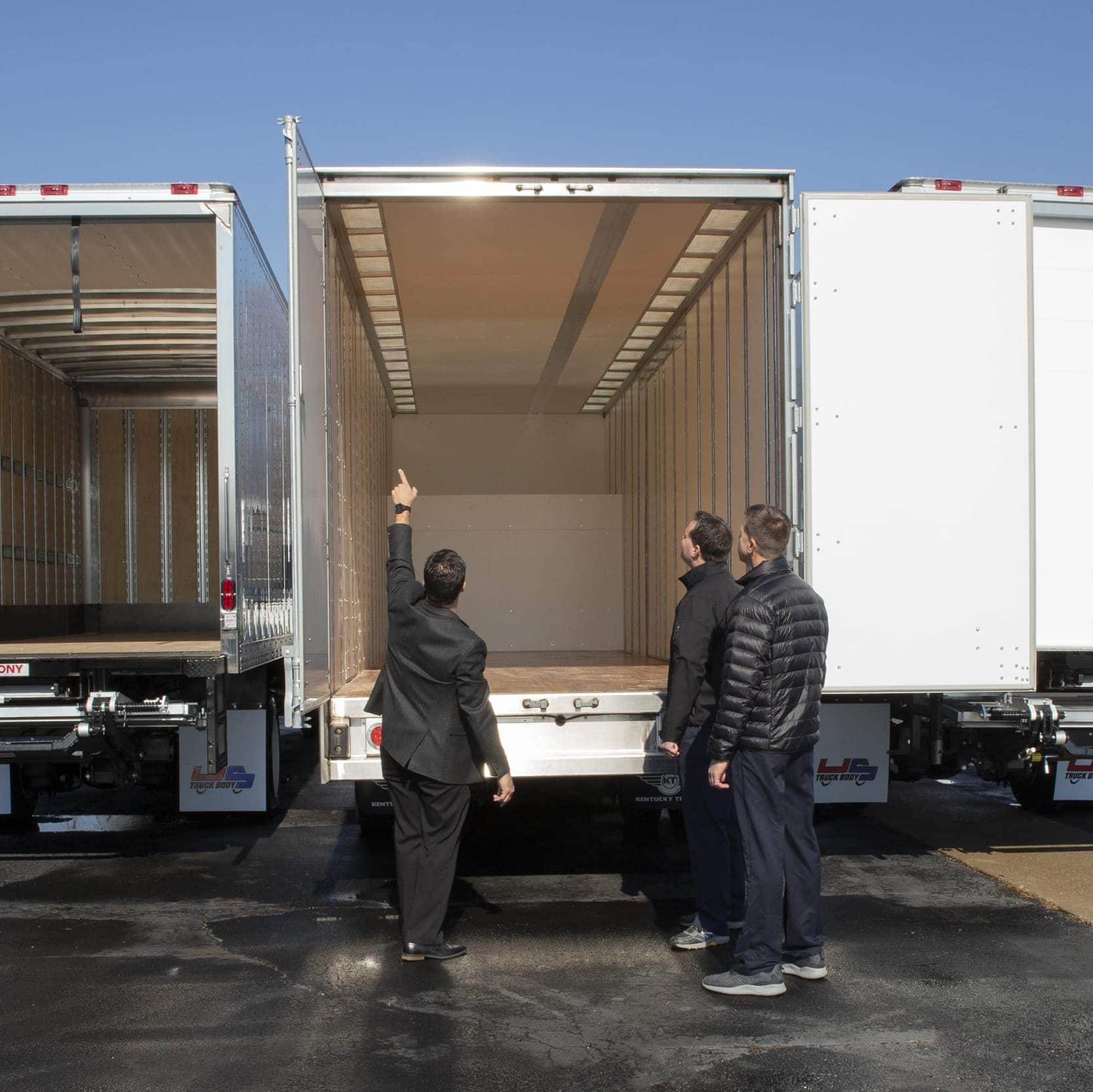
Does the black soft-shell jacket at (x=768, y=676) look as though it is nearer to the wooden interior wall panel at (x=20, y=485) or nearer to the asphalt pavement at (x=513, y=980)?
the asphalt pavement at (x=513, y=980)

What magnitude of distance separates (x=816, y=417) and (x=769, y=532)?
0.93 metres

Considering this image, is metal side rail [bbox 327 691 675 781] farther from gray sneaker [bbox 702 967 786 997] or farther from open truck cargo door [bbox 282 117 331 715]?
gray sneaker [bbox 702 967 786 997]

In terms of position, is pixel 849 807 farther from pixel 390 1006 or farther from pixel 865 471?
pixel 390 1006

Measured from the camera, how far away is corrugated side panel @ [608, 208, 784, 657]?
6242 millimetres

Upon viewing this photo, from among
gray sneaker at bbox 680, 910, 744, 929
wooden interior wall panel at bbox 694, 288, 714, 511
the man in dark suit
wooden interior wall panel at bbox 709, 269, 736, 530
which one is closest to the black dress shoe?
the man in dark suit

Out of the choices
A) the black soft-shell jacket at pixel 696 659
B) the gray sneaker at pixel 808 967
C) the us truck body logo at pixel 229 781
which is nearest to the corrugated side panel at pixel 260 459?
the us truck body logo at pixel 229 781

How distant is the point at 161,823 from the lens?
28.4 ft

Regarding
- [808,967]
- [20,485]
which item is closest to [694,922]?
[808,967]

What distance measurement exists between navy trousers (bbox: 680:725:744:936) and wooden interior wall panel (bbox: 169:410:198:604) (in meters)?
5.95

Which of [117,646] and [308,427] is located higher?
[308,427]

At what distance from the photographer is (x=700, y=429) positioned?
829cm

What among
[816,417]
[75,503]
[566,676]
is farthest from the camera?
[75,503]

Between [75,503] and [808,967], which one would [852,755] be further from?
[75,503]

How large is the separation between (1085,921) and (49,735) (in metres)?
5.15
